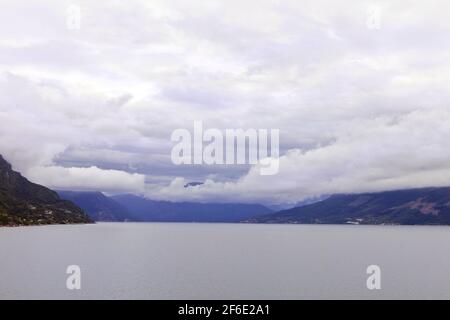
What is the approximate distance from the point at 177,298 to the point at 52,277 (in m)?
51.0

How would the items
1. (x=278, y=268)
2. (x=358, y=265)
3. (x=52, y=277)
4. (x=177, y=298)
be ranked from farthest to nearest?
(x=358, y=265) < (x=278, y=268) < (x=52, y=277) < (x=177, y=298)

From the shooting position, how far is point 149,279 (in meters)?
146

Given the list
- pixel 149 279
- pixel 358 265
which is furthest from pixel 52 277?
pixel 358 265
